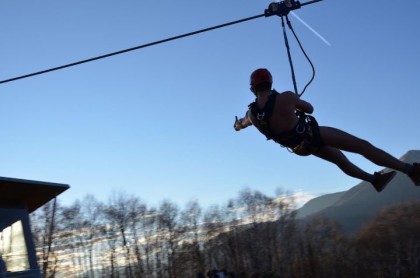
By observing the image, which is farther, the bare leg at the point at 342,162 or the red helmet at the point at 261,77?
the bare leg at the point at 342,162

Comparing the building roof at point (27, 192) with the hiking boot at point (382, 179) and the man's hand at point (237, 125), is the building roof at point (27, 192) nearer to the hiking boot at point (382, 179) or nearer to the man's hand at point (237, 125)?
the man's hand at point (237, 125)

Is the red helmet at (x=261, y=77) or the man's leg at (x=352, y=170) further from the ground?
the red helmet at (x=261, y=77)

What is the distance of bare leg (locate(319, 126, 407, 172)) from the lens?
5.00 metres

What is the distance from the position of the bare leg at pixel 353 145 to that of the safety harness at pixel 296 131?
0.27 ft

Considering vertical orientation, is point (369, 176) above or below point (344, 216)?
below

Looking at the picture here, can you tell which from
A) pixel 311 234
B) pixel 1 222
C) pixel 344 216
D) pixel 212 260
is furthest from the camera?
pixel 344 216

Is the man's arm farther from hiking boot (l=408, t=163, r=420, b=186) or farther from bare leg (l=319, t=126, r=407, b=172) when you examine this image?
hiking boot (l=408, t=163, r=420, b=186)

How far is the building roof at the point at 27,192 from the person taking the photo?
8.94 m

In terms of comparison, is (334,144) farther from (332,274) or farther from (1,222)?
(332,274)

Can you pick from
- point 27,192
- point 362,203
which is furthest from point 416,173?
point 362,203

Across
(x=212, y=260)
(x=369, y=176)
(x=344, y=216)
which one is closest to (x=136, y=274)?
(x=212, y=260)

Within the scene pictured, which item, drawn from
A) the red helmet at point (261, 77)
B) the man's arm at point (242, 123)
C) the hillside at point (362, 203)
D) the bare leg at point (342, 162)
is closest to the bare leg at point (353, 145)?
the bare leg at point (342, 162)

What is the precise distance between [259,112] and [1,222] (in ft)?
18.6

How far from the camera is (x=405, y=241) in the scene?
212 ft
